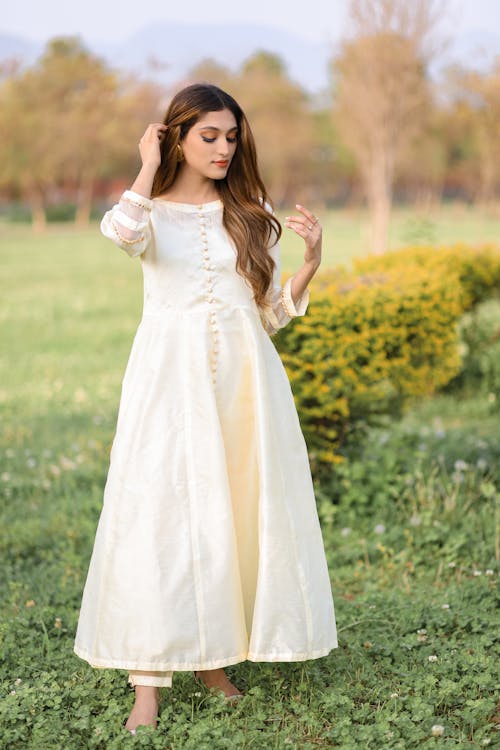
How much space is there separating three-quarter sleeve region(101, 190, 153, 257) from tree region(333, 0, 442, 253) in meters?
14.6

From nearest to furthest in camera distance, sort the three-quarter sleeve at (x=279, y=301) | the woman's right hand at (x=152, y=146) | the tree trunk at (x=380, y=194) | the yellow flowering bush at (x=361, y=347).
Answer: the woman's right hand at (x=152, y=146) < the three-quarter sleeve at (x=279, y=301) < the yellow flowering bush at (x=361, y=347) < the tree trunk at (x=380, y=194)

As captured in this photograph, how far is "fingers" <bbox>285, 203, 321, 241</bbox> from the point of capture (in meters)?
3.01

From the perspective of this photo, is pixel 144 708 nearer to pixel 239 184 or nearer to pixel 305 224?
pixel 305 224

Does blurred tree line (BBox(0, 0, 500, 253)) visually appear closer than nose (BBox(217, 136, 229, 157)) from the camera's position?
No

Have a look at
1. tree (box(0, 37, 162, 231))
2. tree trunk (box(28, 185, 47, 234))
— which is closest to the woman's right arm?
tree trunk (box(28, 185, 47, 234))

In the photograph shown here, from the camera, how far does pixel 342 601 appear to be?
13.3ft

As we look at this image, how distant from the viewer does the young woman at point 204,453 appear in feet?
9.64

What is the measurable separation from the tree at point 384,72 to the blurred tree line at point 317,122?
2cm

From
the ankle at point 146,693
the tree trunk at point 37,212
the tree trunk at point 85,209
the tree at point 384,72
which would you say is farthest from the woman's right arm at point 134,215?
the tree trunk at point 85,209

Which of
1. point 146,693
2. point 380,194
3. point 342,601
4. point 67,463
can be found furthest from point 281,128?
point 146,693

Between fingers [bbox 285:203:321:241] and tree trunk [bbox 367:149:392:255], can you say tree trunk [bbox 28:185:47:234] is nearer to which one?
tree trunk [bbox 367:149:392:255]

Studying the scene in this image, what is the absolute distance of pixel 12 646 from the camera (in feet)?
11.8

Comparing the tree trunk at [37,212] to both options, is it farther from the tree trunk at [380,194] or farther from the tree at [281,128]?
the tree trunk at [380,194]

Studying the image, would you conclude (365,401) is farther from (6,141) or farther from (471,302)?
(6,141)
